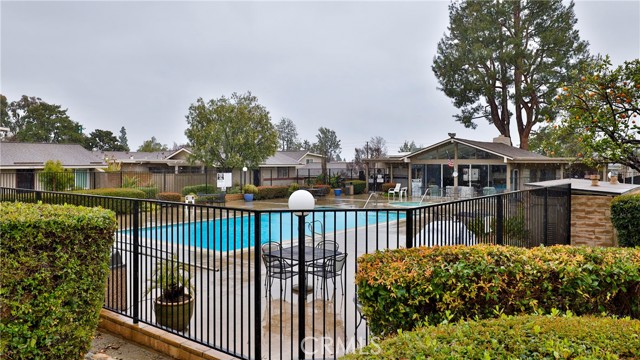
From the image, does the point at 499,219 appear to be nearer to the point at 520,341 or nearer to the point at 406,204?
the point at 520,341

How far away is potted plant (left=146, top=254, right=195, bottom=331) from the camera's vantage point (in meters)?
4.24

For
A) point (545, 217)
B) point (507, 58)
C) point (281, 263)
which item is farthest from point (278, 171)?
point (281, 263)

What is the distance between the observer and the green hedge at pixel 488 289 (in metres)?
2.43

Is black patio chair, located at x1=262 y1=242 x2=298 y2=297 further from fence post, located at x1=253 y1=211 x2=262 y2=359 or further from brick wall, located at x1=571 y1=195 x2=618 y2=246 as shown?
brick wall, located at x1=571 y1=195 x2=618 y2=246

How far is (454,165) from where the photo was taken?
25.2 m

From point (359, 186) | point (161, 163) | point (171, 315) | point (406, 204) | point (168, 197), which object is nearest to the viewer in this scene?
point (171, 315)

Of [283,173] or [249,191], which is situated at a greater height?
[283,173]

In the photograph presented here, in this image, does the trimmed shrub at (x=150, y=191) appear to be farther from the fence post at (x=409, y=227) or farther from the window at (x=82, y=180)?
the fence post at (x=409, y=227)

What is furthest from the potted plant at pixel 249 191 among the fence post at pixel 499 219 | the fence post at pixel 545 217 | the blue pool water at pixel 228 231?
the fence post at pixel 499 219

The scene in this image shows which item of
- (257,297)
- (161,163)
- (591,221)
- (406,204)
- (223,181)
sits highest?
(161,163)

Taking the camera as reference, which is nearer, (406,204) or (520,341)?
(520,341)

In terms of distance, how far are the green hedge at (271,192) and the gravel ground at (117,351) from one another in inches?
773

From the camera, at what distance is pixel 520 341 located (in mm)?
1662

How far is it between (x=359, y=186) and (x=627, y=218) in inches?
895
